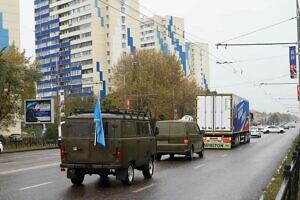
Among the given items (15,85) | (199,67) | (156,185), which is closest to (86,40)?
→ (199,67)

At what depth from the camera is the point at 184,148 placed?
25.6 m

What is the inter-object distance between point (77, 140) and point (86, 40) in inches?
4593

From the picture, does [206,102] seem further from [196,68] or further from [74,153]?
[196,68]

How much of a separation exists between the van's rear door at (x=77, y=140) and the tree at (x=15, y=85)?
38.2 meters

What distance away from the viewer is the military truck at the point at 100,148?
14453 millimetres

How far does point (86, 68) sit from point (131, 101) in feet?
186

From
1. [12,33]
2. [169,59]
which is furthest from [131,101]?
[12,33]

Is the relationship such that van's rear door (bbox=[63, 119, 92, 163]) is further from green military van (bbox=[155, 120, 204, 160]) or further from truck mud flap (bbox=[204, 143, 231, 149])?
truck mud flap (bbox=[204, 143, 231, 149])

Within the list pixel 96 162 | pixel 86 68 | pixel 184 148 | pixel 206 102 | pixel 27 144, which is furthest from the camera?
pixel 86 68

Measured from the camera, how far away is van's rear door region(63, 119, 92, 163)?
14.6 metres

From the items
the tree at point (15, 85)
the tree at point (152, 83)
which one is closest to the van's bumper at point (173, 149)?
the tree at point (15, 85)

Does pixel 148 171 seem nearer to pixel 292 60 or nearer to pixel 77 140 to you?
pixel 77 140

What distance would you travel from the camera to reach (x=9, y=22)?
85.0m

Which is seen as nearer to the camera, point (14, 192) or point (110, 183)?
point (14, 192)
